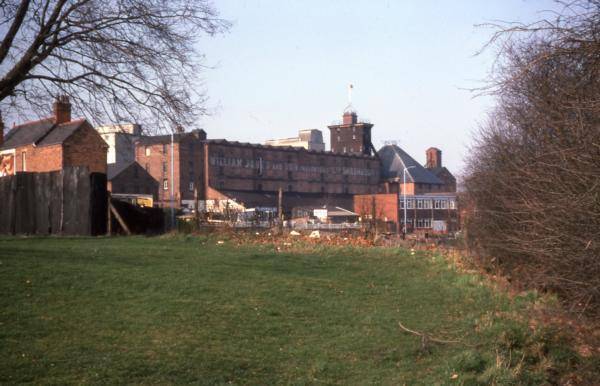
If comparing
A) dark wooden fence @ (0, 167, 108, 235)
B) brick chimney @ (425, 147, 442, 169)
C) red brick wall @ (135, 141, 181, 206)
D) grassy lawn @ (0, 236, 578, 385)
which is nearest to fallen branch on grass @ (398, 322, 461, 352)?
grassy lawn @ (0, 236, 578, 385)

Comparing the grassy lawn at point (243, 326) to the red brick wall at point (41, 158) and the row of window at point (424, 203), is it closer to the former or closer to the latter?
the red brick wall at point (41, 158)

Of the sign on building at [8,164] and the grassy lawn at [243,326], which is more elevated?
the sign on building at [8,164]

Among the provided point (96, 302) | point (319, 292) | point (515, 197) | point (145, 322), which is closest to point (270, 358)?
point (145, 322)

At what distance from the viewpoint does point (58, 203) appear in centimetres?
1952

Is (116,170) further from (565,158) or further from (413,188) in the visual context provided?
(565,158)

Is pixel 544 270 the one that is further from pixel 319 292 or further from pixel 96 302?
pixel 96 302

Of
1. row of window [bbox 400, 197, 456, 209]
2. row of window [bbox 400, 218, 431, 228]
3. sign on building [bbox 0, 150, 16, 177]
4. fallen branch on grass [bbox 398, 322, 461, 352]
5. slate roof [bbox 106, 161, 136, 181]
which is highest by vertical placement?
slate roof [bbox 106, 161, 136, 181]

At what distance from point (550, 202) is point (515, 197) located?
368 centimetres

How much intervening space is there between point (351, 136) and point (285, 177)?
16.0m

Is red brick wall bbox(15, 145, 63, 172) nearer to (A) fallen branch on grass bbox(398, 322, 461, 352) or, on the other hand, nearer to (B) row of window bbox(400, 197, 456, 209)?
(A) fallen branch on grass bbox(398, 322, 461, 352)

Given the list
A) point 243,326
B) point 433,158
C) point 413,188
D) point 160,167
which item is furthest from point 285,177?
point 243,326

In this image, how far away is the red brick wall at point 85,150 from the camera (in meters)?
37.2

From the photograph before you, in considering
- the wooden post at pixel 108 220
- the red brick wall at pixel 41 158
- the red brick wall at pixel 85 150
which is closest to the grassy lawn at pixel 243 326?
the wooden post at pixel 108 220

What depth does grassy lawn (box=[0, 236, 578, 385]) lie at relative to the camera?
7.30 metres
